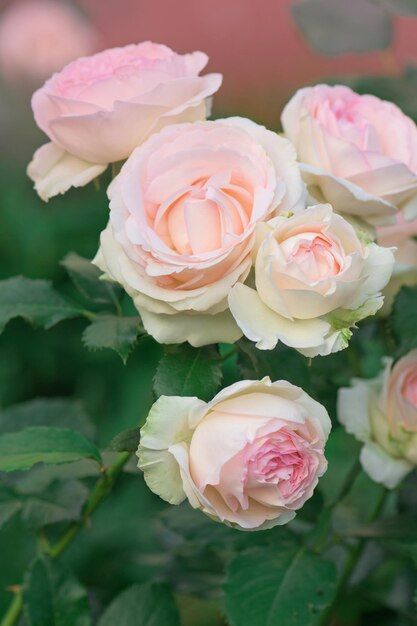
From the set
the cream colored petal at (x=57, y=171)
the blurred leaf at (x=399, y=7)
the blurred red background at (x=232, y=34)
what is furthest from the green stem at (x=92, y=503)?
the blurred red background at (x=232, y=34)

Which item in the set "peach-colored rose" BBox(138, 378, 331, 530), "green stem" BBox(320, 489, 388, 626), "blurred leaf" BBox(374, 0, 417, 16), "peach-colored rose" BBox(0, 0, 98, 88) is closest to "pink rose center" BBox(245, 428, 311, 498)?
"peach-colored rose" BBox(138, 378, 331, 530)

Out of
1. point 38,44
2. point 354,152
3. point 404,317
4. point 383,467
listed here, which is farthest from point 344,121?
point 38,44

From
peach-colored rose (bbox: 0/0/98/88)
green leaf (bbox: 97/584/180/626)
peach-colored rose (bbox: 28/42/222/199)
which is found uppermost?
peach-colored rose (bbox: 28/42/222/199)

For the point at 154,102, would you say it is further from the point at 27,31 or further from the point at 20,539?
the point at 27,31

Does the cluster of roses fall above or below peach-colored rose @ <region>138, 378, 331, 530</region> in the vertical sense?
above

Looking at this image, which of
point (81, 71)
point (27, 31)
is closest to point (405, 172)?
point (81, 71)

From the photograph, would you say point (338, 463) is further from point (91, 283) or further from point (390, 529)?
point (91, 283)

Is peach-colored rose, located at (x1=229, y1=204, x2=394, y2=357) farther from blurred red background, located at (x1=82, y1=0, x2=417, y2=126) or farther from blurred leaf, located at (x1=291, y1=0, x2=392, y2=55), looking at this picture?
blurred red background, located at (x1=82, y1=0, x2=417, y2=126)

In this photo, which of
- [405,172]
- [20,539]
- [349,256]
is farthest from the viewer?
[20,539]
